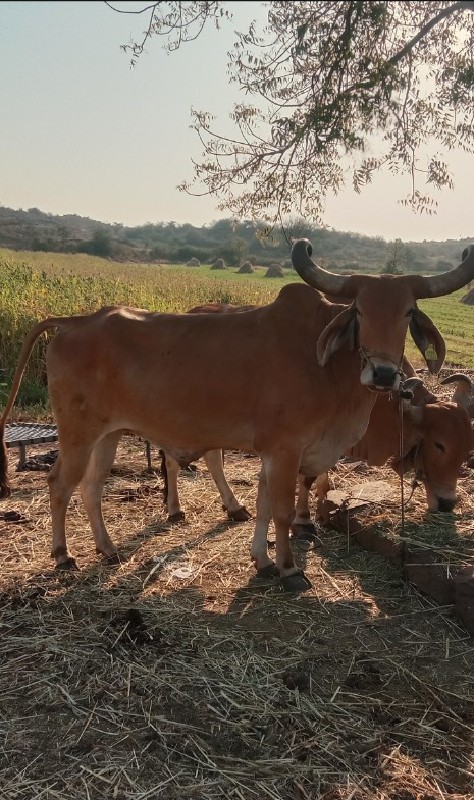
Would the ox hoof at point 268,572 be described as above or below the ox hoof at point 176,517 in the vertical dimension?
above

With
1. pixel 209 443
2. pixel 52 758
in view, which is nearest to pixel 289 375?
pixel 209 443

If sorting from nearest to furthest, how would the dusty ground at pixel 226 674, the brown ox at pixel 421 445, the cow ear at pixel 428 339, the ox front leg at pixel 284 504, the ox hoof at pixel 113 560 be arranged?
the dusty ground at pixel 226 674 < the cow ear at pixel 428 339 < the ox front leg at pixel 284 504 < the ox hoof at pixel 113 560 < the brown ox at pixel 421 445

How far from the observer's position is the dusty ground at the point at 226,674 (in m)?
3.07

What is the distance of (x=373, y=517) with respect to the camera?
5816 millimetres

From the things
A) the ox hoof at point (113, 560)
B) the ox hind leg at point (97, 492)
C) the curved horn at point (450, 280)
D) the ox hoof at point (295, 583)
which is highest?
the curved horn at point (450, 280)

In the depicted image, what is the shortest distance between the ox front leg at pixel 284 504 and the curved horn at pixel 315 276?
1146mm

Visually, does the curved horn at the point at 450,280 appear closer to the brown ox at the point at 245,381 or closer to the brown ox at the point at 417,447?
the brown ox at the point at 245,381

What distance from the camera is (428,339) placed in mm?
4766

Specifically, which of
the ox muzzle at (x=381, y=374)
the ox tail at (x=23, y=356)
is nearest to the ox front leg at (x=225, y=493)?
the ox tail at (x=23, y=356)

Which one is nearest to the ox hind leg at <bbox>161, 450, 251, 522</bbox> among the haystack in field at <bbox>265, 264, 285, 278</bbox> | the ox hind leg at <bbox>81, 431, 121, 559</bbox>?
the ox hind leg at <bbox>81, 431, 121, 559</bbox>

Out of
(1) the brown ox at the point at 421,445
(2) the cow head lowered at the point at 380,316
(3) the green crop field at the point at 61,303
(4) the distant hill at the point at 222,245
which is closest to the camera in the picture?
(2) the cow head lowered at the point at 380,316

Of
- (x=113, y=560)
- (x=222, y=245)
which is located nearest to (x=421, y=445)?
(x=113, y=560)

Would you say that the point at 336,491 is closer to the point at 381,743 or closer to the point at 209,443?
the point at 209,443

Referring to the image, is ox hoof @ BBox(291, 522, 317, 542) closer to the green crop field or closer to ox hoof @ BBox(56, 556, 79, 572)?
ox hoof @ BBox(56, 556, 79, 572)
